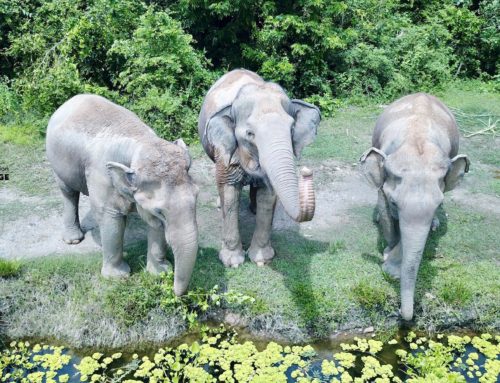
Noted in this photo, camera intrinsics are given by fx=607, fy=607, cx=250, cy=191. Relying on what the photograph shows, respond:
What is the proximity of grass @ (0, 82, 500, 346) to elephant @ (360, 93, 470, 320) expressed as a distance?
0.52 m

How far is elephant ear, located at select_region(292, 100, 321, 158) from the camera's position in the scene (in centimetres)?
654

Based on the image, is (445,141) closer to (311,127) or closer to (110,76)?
(311,127)

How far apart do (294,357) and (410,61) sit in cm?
917

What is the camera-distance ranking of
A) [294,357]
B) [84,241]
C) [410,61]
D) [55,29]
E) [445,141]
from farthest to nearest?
[410,61] → [55,29] → [84,241] → [445,141] → [294,357]

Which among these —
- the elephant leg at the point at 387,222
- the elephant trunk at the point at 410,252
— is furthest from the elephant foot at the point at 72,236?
the elephant trunk at the point at 410,252

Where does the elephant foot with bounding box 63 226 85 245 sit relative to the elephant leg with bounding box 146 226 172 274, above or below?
below

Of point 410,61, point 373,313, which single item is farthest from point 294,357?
point 410,61

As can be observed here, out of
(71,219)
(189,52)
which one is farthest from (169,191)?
(189,52)

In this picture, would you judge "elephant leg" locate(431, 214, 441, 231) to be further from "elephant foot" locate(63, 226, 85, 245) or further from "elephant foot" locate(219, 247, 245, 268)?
"elephant foot" locate(63, 226, 85, 245)

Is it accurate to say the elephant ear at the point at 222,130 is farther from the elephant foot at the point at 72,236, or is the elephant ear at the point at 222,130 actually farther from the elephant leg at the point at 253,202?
the elephant foot at the point at 72,236

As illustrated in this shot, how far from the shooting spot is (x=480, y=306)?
692 cm

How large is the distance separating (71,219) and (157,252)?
1.58 m

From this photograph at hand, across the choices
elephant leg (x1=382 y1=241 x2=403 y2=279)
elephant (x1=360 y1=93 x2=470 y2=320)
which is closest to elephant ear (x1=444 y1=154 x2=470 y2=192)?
elephant (x1=360 y1=93 x2=470 y2=320)

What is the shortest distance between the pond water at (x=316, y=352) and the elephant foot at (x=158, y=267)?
79 cm
